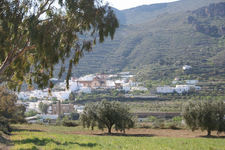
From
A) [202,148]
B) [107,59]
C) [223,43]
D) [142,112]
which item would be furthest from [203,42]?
[202,148]

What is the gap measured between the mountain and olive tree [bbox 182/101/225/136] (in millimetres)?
65869

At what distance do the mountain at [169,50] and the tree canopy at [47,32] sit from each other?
80.2 m

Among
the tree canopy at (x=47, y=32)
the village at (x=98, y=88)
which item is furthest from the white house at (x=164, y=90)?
the tree canopy at (x=47, y=32)

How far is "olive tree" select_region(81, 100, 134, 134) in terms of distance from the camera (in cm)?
2622

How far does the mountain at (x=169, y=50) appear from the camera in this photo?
101500 mm

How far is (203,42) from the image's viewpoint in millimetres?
119938

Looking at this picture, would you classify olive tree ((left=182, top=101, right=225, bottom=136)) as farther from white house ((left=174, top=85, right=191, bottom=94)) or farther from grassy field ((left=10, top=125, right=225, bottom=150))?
white house ((left=174, top=85, right=191, bottom=94))

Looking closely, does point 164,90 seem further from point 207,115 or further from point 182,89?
point 207,115

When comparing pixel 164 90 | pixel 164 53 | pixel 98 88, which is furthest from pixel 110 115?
pixel 164 53

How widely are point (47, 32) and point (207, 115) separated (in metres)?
17.5

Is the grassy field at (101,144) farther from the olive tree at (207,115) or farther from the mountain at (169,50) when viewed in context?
the mountain at (169,50)

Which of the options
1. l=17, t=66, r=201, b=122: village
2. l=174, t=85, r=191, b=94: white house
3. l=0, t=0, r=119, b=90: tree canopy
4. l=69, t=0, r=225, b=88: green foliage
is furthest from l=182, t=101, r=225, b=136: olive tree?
l=69, t=0, r=225, b=88: green foliage

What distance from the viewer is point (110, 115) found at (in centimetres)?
2625

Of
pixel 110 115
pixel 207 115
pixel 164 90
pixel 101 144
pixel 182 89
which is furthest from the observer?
pixel 182 89
